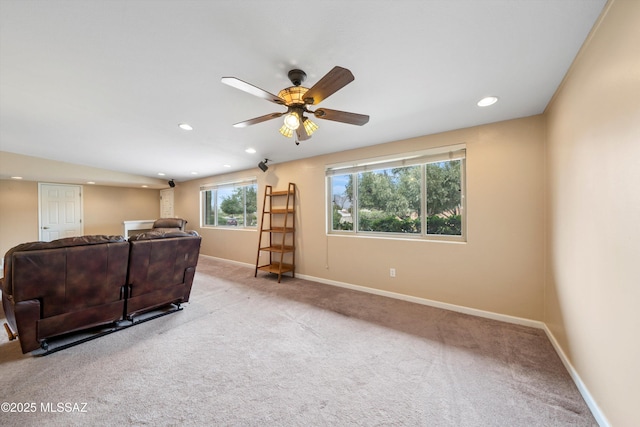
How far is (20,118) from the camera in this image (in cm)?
285

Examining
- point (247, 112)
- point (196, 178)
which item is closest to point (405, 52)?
point (247, 112)

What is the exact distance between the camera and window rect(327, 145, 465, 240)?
9.45 feet

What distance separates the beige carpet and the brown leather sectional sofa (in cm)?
22

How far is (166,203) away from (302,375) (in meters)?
7.48

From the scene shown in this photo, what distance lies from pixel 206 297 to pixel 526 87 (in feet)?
13.9

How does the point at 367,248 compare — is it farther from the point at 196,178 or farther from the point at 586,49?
the point at 196,178

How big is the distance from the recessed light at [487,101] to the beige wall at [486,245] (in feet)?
1.83

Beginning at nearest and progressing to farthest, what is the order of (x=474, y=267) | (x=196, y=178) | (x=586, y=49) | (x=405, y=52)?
(x=586, y=49) < (x=405, y=52) < (x=474, y=267) < (x=196, y=178)

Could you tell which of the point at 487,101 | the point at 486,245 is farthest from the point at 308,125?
the point at 486,245

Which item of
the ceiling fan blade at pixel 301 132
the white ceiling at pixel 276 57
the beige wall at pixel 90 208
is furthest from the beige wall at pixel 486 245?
the beige wall at pixel 90 208

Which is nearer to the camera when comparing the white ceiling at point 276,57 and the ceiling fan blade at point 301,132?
the white ceiling at point 276,57

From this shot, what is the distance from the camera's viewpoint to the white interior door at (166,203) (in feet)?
23.3

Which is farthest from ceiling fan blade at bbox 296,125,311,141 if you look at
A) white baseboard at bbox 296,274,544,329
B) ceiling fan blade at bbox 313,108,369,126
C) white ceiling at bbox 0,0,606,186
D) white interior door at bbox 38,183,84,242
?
white interior door at bbox 38,183,84,242

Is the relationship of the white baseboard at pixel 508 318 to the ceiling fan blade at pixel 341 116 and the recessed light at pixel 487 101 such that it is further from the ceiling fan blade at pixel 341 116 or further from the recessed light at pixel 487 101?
the ceiling fan blade at pixel 341 116
